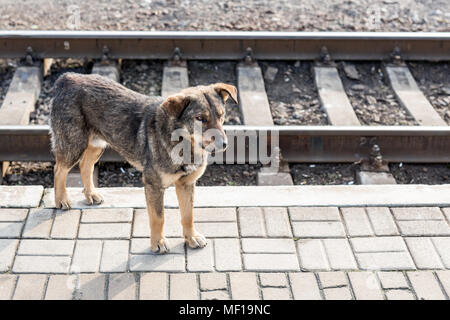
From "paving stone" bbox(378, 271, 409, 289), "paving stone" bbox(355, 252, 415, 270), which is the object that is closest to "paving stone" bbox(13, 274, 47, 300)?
"paving stone" bbox(355, 252, 415, 270)

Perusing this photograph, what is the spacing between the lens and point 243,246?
5.48 metres

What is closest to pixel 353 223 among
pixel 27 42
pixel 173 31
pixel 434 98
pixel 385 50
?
pixel 434 98

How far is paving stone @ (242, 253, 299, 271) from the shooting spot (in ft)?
17.2

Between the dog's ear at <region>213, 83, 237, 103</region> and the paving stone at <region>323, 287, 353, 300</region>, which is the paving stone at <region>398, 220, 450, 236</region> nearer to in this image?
the paving stone at <region>323, 287, 353, 300</region>

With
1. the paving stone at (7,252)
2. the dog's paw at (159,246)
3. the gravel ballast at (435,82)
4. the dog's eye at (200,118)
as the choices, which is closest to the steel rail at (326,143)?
the gravel ballast at (435,82)

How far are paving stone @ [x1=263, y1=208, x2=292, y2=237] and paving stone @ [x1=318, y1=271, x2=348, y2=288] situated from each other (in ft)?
1.82

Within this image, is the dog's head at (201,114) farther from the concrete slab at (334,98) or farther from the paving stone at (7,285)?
the concrete slab at (334,98)

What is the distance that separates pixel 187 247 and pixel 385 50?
4.06m

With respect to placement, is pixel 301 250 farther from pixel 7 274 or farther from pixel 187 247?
pixel 7 274

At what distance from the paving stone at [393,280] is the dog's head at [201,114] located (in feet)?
5.52

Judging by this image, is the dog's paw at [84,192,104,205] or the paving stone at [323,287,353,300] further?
the dog's paw at [84,192,104,205]

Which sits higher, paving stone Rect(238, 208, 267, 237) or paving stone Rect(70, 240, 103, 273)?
paving stone Rect(238, 208, 267, 237)

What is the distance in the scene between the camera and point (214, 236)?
560 cm

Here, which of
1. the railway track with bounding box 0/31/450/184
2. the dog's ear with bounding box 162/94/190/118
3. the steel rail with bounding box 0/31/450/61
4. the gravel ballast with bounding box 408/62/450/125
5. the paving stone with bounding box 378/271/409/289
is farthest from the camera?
the steel rail with bounding box 0/31/450/61
